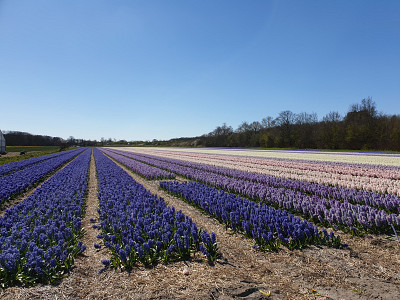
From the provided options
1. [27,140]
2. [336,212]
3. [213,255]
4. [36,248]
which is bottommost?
[213,255]

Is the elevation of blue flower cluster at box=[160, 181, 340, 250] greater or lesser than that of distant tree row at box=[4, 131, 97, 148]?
lesser

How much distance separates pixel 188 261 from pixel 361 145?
172ft

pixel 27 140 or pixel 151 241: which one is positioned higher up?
pixel 27 140

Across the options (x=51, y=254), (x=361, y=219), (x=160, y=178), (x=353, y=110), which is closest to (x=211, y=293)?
(x=51, y=254)

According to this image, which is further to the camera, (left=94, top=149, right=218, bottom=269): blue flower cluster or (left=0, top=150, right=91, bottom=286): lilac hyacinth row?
(left=94, top=149, right=218, bottom=269): blue flower cluster

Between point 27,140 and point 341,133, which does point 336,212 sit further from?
point 27,140

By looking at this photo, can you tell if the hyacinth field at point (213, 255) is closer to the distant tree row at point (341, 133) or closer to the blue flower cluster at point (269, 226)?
the blue flower cluster at point (269, 226)

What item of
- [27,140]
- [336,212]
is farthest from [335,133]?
[27,140]

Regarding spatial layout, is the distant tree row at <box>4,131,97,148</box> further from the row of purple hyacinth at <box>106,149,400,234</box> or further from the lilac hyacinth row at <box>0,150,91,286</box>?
the row of purple hyacinth at <box>106,149,400,234</box>

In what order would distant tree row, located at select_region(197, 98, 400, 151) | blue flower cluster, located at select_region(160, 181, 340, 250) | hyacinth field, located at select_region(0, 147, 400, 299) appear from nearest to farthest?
hyacinth field, located at select_region(0, 147, 400, 299) → blue flower cluster, located at select_region(160, 181, 340, 250) → distant tree row, located at select_region(197, 98, 400, 151)

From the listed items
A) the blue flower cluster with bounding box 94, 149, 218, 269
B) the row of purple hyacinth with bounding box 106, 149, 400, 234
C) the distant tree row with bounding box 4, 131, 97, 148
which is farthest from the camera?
the distant tree row with bounding box 4, 131, 97, 148

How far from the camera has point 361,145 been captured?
150ft

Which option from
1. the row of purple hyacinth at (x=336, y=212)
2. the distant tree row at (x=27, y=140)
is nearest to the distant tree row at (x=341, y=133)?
the row of purple hyacinth at (x=336, y=212)

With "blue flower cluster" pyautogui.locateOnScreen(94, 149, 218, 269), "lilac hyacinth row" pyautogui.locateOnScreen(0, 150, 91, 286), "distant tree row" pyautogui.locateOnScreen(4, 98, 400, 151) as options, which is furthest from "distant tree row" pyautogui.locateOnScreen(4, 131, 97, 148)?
"blue flower cluster" pyautogui.locateOnScreen(94, 149, 218, 269)
